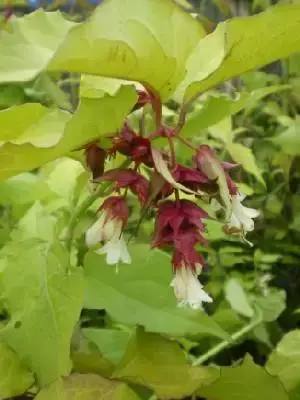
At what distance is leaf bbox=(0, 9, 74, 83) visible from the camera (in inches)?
14.7

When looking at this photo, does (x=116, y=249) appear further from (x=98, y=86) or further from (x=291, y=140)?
(x=291, y=140)

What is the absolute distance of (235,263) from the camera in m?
1.08

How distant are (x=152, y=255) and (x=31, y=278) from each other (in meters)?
0.12

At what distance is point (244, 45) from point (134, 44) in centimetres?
5

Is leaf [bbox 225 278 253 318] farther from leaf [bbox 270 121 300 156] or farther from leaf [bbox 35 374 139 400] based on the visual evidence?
leaf [bbox 35 374 139 400]

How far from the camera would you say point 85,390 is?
17.1 inches

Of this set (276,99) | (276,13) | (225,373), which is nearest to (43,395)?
(225,373)

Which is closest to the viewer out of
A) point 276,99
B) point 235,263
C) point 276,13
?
point 276,13

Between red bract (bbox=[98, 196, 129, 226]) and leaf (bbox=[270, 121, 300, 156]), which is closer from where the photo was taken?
red bract (bbox=[98, 196, 129, 226])

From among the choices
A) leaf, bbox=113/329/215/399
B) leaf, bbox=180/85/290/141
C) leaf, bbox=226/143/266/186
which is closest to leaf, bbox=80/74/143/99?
leaf, bbox=180/85/290/141

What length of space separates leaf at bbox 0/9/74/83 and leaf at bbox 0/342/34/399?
191 millimetres

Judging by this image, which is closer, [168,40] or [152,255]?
[168,40]

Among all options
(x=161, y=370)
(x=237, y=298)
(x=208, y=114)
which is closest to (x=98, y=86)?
(x=208, y=114)

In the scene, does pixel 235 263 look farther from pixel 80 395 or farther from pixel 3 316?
pixel 80 395
